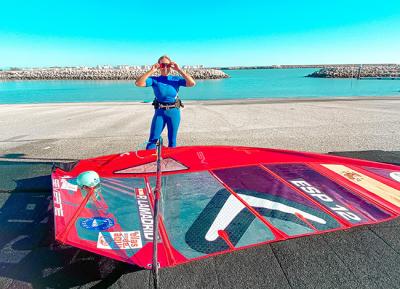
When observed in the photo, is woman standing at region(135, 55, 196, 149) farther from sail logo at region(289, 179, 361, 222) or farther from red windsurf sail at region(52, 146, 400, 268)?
sail logo at region(289, 179, 361, 222)

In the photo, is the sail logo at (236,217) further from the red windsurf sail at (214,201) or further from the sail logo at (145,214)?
the sail logo at (145,214)

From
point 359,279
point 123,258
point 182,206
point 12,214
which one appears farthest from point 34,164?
point 359,279

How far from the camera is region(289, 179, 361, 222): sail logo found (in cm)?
247

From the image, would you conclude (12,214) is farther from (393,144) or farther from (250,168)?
(393,144)

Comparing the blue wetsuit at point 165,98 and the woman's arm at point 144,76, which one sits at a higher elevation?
the woman's arm at point 144,76

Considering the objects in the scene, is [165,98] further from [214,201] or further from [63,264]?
[63,264]

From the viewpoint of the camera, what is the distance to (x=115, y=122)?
9555 millimetres

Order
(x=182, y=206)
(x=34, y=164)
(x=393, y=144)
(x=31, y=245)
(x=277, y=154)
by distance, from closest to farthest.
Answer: (x=31, y=245) → (x=182, y=206) → (x=277, y=154) → (x=34, y=164) → (x=393, y=144)

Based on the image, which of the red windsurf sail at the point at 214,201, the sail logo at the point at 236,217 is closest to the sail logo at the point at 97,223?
the red windsurf sail at the point at 214,201

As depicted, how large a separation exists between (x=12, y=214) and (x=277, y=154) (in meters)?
3.66

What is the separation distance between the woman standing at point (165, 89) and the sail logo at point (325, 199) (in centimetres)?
224

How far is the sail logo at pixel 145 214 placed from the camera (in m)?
2.07

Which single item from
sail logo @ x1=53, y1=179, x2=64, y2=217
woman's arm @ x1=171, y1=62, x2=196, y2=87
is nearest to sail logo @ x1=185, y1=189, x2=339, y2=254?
sail logo @ x1=53, y1=179, x2=64, y2=217

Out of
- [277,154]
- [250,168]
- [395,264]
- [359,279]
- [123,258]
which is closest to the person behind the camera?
[123,258]
